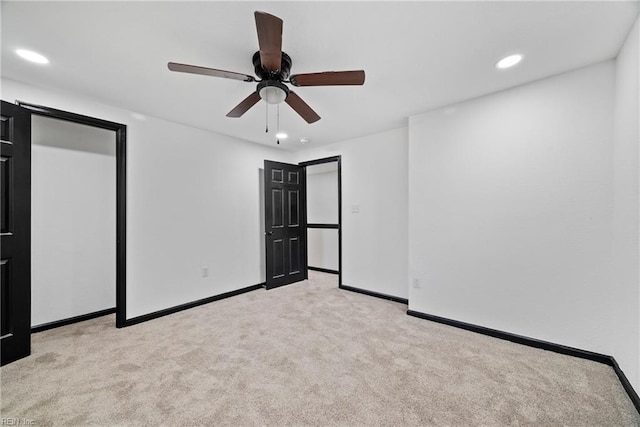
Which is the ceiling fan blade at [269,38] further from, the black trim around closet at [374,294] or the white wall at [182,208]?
→ the black trim around closet at [374,294]

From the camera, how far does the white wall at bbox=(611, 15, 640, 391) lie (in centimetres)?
167

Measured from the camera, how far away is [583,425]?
147 centimetres

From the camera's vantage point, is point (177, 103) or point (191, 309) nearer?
point (177, 103)

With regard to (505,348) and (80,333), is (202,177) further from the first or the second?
(505,348)

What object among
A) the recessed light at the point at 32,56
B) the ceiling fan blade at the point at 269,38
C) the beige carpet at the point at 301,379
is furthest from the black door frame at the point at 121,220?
the ceiling fan blade at the point at 269,38

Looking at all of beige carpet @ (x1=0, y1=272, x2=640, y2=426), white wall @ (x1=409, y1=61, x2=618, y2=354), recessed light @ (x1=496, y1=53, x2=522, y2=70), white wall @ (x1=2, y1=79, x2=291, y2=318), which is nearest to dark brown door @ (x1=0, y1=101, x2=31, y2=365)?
beige carpet @ (x1=0, y1=272, x2=640, y2=426)

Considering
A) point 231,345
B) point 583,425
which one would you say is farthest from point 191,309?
point 583,425

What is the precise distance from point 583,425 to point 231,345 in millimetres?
2481

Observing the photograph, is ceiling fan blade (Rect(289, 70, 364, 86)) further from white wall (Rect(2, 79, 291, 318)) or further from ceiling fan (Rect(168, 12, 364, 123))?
white wall (Rect(2, 79, 291, 318))

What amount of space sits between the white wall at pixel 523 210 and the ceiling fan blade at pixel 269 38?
6.80ft

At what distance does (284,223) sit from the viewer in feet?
14.6

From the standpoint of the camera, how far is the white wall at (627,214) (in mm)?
1665

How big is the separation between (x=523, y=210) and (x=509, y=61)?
1.27m

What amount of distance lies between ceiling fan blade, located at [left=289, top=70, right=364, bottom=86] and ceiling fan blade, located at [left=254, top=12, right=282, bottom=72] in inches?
6.4
